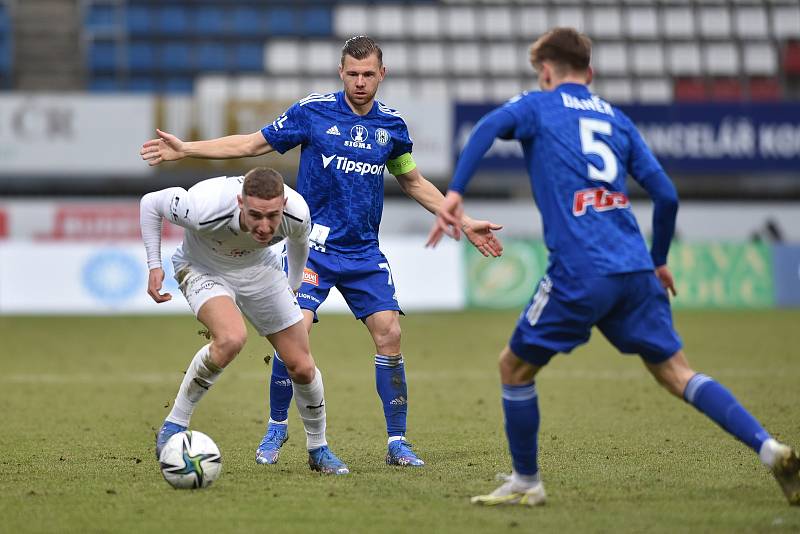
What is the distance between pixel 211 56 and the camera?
93.9ft

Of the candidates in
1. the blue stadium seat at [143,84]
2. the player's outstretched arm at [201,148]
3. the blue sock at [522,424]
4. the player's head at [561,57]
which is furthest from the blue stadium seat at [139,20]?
the blue sock at [522,424]

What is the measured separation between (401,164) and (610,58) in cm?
2343

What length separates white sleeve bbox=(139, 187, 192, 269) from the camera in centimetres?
614

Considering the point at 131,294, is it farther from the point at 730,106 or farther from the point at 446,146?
the point at 730,106

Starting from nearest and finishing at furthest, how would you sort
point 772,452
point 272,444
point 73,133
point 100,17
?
point 772,452, point 272,444, point 73,133, point 100,17

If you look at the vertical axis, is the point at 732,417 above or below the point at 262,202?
below

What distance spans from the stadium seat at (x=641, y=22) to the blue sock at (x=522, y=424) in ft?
85.9

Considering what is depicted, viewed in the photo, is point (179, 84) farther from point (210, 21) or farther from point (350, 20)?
point (350, 20)

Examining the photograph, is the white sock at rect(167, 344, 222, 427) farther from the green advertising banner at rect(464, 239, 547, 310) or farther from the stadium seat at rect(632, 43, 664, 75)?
the stadium seat at rect(632, 43, 664, 75)

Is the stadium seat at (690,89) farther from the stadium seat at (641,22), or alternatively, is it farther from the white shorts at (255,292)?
the white shorts at (255,292)

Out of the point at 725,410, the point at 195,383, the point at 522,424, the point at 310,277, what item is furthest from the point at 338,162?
the point at 725,410

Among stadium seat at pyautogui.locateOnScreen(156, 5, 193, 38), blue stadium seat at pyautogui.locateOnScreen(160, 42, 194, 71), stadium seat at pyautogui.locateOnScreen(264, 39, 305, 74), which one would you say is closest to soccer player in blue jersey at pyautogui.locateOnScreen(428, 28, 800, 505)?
stadium seat at pyautogui.locateOnScreen(264, 39, 305, 74)

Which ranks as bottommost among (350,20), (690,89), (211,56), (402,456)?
(402,456)

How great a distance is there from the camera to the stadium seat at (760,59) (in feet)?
96.8
